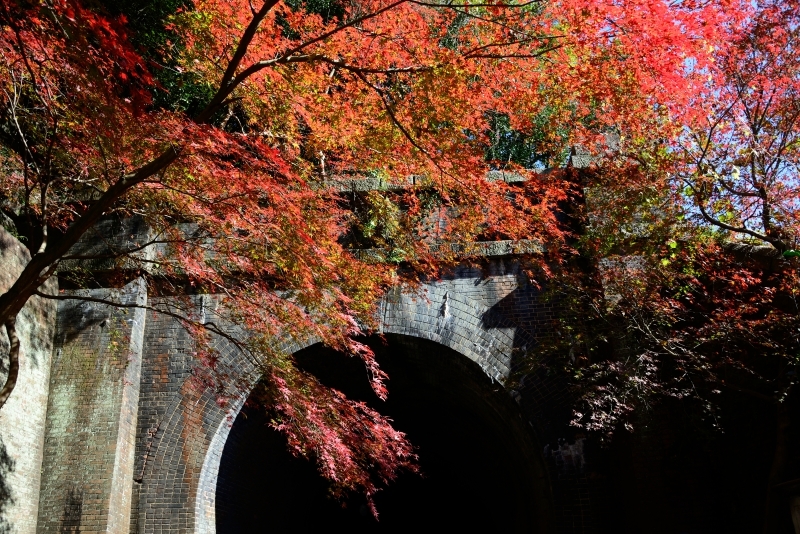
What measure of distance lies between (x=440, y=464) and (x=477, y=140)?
8935 mm

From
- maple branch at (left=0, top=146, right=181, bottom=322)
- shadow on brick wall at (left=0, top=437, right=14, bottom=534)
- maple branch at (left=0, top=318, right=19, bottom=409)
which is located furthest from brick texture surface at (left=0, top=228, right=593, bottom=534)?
maple branch at (left=0, top=146, right=181, bottom=322)

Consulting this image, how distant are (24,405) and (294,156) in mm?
4417

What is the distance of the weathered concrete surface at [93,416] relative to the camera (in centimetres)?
856

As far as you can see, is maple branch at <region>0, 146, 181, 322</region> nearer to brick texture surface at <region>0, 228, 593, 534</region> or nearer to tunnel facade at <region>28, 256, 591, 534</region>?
brick texture surface at <region>0, 228, 593, 534</region>

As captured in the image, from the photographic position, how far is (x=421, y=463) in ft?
58.3

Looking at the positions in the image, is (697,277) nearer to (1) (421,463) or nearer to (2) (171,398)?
(2) (171,398)

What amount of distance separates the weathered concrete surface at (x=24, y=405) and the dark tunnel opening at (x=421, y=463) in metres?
2.46

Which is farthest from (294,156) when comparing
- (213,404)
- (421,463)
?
(421,463)

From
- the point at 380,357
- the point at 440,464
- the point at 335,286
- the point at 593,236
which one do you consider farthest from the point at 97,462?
the point at 440,464

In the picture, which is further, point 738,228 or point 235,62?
point 738,228

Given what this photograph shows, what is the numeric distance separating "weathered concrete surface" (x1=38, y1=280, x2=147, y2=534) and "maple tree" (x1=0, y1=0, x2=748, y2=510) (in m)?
0.94

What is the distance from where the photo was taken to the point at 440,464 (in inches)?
693

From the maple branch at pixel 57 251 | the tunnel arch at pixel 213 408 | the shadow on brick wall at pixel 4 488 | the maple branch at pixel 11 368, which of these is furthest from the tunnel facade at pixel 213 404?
the maple branch at pixel 57 251

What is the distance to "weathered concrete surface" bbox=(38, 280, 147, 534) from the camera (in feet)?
28.1
